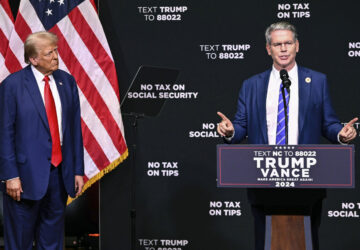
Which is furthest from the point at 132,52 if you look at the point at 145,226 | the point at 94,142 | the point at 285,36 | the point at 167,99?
the point at 285,36

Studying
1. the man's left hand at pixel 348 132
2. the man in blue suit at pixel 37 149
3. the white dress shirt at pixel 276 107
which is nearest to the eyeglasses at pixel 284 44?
the white dress shirt at pixel 276 107

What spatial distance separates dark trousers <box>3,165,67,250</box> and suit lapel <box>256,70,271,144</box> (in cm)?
136

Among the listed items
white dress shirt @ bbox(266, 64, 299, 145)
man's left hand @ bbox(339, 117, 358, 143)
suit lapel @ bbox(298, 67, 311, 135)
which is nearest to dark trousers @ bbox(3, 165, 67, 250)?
white dress shirt @ bbox(266, 64, 299, 145)

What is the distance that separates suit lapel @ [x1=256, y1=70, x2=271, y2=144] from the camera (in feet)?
12.1

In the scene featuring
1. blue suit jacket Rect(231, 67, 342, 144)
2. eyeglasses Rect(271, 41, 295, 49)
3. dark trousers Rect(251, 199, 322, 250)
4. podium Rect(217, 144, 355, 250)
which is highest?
eyeglasses Rect(271, 41, 295, 49)

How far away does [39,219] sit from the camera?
368cm

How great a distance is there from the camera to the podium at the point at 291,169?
304 cm

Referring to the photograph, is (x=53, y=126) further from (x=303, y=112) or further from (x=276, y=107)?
(x=303, y=112)

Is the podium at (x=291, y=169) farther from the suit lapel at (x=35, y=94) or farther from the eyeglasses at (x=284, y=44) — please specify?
the suit lapel at (x=35, y=94)

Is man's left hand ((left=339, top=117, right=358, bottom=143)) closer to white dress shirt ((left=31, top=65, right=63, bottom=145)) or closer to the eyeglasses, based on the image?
the eyeglasses

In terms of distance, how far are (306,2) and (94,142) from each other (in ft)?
7.51

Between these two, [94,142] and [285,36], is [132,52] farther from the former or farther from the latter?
[285,36]

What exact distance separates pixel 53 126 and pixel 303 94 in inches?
65.0

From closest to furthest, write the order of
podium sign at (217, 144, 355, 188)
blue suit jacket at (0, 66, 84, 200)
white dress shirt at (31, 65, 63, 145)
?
podium sign at (217, 144, 355, 188) → blue suit jacket at (0, 66, 84, 200) → white dress shirt at (31, 65, 63, 145)
